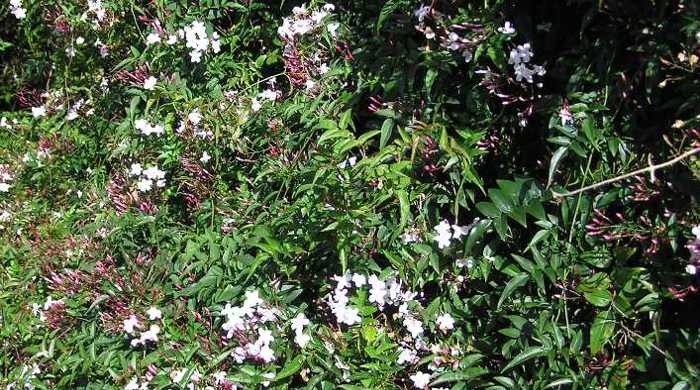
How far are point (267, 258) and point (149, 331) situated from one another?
0.48m

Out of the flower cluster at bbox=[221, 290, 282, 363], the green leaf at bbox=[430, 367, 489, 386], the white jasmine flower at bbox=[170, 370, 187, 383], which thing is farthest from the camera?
the white jasmine flower at bbox=[170, 370, 187, 383]

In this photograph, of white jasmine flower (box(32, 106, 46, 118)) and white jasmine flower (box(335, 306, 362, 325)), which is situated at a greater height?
white jasmine flower (box(32, 106, 46, 118))

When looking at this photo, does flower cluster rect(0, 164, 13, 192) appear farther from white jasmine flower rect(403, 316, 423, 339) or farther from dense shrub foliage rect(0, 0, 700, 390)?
white jasmine flower rect(403, 316, 423, 339)

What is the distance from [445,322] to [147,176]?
1234mm

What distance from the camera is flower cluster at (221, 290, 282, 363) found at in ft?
6.83

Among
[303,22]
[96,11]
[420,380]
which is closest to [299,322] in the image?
[420,380]

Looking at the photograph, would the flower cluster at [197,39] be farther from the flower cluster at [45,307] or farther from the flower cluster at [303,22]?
the flower cluster at [45,307]

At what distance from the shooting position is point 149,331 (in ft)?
7.54

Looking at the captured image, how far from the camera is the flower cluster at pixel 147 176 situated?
2.62 meters

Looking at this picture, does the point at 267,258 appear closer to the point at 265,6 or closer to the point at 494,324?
the point at 494,324

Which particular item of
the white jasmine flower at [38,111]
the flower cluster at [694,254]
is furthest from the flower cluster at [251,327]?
the white jasmine flower at [38,111]

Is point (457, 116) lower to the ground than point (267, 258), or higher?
higher

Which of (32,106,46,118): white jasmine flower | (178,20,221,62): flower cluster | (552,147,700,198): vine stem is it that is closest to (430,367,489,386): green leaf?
(552,147,700,198): vine stem

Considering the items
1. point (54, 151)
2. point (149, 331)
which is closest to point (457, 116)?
point (149, 331)
